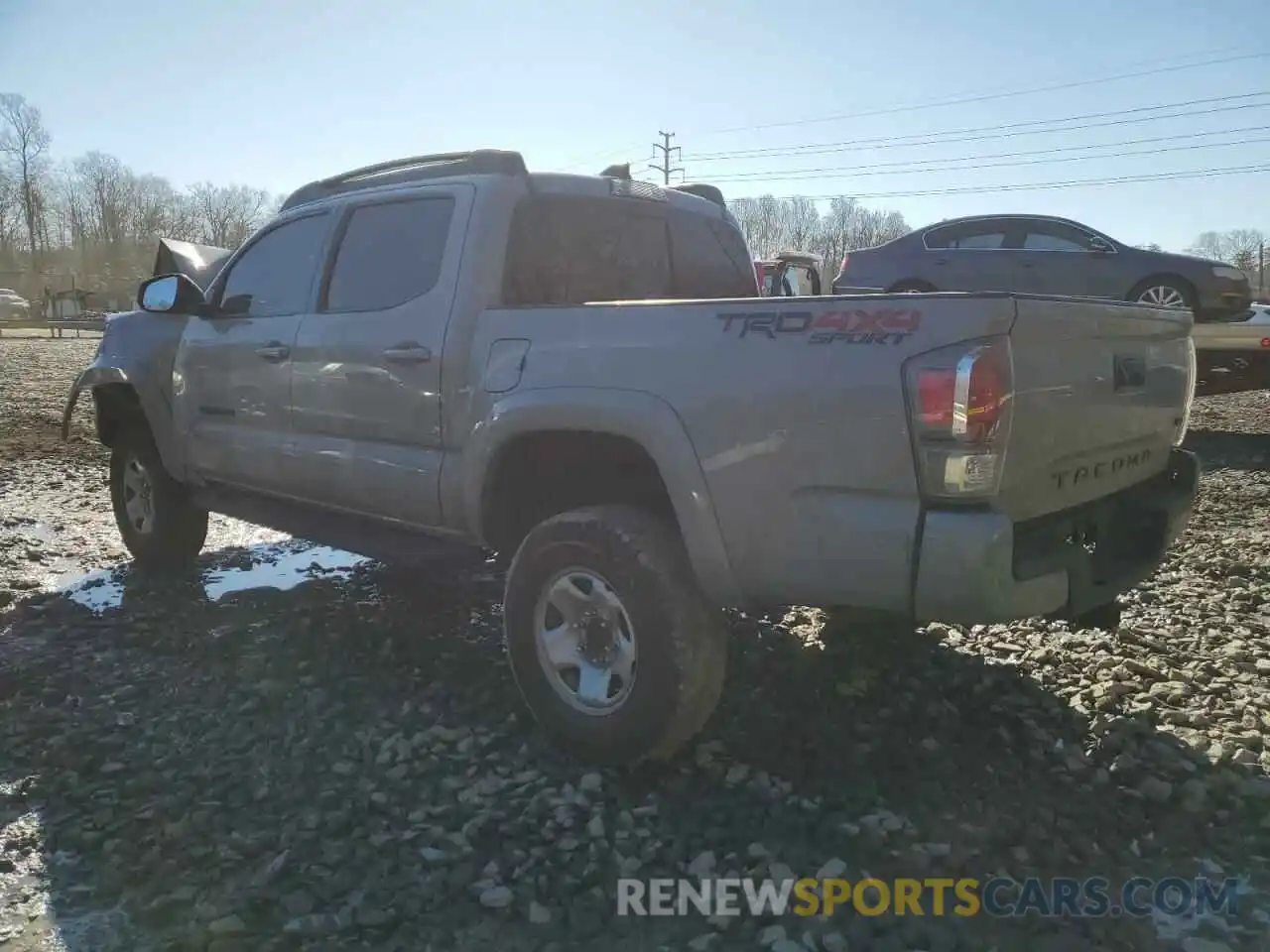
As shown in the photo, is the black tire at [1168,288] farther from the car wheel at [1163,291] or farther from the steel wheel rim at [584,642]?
the steel wheel rim at [584,642]

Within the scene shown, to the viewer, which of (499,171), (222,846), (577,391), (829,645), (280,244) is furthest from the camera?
(280,244)

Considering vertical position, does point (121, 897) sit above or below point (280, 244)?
below

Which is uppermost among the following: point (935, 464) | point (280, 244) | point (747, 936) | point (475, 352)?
point (280, 244)

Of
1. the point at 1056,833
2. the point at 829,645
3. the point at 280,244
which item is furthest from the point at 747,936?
the point at 280,244

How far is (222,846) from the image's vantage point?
2.70 meters

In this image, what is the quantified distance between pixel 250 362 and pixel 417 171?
127 centimetres

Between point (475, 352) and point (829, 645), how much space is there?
205 cm

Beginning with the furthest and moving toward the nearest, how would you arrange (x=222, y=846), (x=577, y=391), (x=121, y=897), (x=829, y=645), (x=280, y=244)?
1. (x=280, y=244)
2. (x=829, y=645)
3. (x=577, y=391)
4. (x=222, y=846)
5. (x=121, y=897)

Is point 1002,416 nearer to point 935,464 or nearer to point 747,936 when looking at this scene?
point 935,464

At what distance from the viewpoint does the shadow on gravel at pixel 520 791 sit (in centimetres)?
241

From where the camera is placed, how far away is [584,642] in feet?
10.4

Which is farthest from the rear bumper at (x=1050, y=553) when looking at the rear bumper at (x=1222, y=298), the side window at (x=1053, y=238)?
the side window at (x=1053, y=238)

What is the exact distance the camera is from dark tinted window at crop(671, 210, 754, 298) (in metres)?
4.39

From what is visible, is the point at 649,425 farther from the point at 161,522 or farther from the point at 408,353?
the point at 161,522
